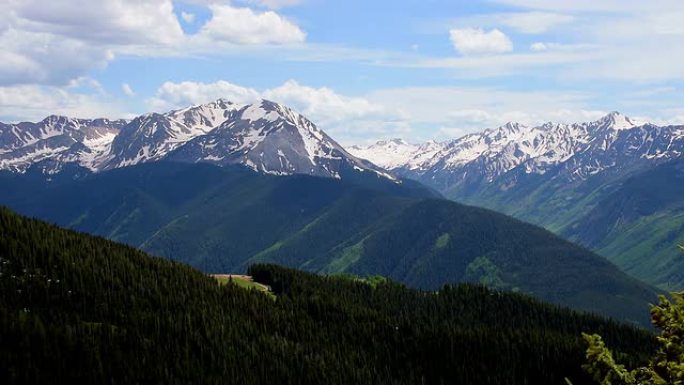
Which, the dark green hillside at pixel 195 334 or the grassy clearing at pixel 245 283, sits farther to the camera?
the grassy clearing at pixel 245 283

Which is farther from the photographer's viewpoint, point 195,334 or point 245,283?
point 245,283

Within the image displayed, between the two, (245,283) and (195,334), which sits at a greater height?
(245,283)

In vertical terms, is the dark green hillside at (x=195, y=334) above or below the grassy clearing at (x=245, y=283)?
below

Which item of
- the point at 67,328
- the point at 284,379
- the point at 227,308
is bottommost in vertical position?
the point at 284,379

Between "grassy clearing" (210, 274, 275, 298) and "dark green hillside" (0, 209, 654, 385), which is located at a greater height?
"grassy clearing" (210, 274, 275, 298)

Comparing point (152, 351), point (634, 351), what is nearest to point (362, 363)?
point (152, 351)

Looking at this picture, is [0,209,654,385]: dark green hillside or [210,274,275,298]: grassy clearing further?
[210,274,275,298]: grassy clearing

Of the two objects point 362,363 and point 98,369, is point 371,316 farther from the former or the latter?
point 98,369

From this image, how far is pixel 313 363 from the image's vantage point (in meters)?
122

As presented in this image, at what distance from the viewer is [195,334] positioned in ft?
402

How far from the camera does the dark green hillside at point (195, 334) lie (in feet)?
344

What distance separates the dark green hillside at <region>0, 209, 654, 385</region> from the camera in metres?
105

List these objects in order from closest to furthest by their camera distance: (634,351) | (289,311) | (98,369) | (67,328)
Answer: (98,369) → (67,328) → (289,311) → (634,351)

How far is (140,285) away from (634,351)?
136566 millimetres
